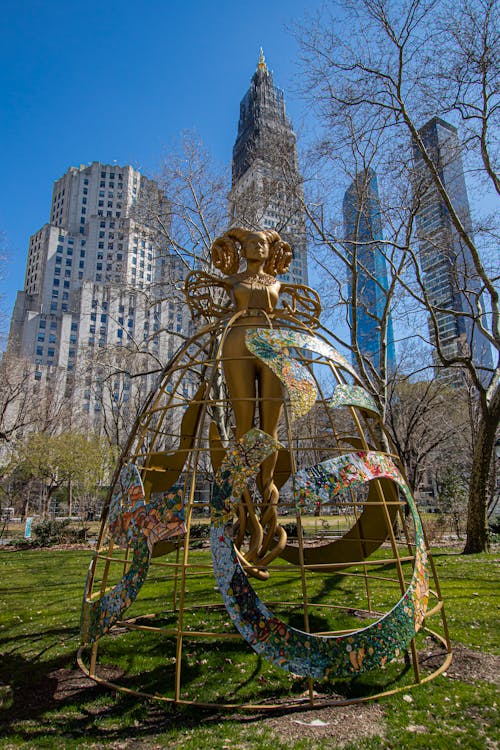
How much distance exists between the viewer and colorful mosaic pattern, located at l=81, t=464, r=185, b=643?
3.88 m

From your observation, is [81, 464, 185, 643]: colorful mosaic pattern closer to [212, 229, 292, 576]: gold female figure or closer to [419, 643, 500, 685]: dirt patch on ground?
[212, 229, 292, 576]: gold female figure

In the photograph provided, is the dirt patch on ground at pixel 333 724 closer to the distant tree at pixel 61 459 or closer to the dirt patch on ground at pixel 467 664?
the dirt patch on ground at pixel 467 664

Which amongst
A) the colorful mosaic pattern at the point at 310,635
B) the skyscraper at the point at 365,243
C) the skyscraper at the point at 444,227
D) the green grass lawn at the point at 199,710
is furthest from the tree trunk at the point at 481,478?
the colorful mosaic pattern at the point at 310,635

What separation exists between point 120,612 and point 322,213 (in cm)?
1225

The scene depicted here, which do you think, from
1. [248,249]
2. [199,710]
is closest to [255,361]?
[248,249]

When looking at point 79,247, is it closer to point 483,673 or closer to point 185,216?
point 185,216

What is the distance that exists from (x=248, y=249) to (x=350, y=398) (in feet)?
8.57

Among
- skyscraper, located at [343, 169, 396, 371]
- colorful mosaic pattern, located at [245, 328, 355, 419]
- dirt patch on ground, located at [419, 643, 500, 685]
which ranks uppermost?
skyscraper, located at [343, 169, 396, 371]

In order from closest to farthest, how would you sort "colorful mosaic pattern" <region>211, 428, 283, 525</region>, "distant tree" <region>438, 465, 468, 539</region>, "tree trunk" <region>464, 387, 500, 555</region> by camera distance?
1. "colorful mosaic pattern" <region>211, 428, 283, 525</region>
2. "tree trunk" <region>464, 387, 500, 555</region>
3. "distant tree" <region>438, 465, 468, 539</region>

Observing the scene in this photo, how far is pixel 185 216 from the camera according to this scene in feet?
51.5

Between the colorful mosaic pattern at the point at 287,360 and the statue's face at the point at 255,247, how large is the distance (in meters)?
1.57

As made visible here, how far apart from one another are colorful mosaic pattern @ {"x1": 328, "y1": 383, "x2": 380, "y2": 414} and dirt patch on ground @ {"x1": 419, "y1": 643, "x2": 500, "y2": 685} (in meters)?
2.85

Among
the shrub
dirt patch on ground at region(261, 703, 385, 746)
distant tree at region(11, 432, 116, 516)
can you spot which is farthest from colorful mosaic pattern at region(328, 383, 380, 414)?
distant tree at region(11, 432, 116, 516)

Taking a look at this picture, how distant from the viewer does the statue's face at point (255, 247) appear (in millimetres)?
5914
